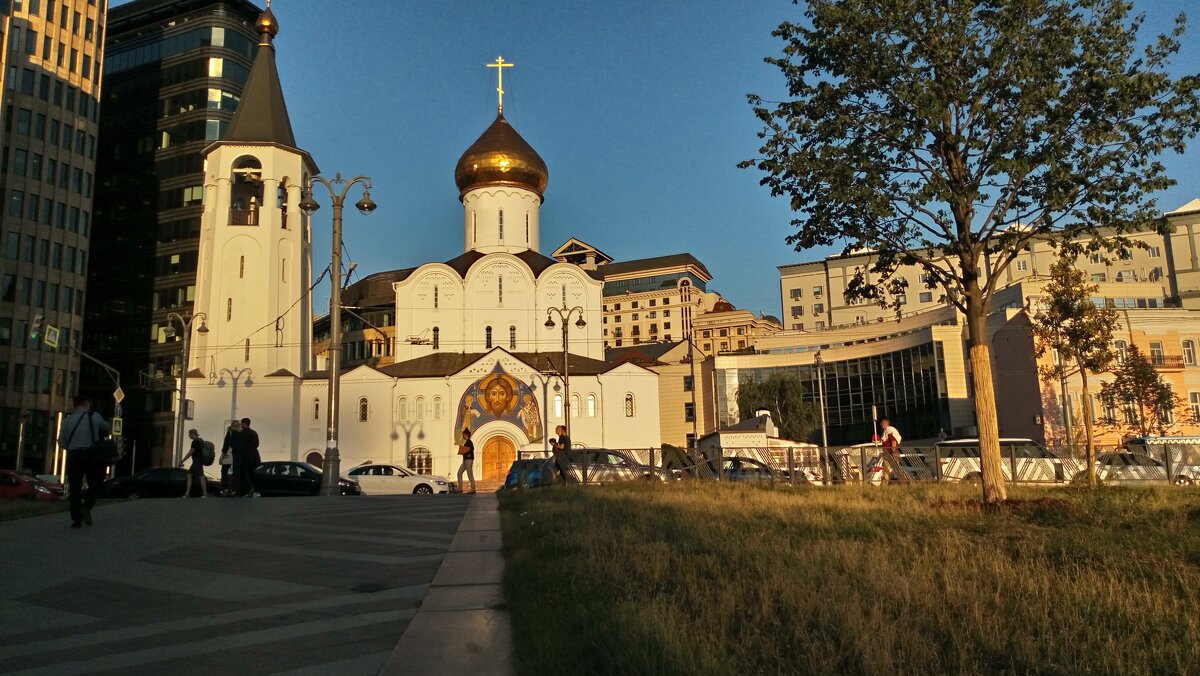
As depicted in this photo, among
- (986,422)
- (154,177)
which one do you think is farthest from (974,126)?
(154,177)

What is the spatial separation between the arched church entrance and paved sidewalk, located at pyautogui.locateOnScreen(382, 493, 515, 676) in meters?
43.0

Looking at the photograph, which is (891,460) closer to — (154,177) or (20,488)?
(20,488)

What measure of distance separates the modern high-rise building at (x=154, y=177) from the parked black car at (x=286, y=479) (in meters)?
43.3

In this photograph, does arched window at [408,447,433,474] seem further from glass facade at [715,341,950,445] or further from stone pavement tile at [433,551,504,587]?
stone pavement tile at [433,551,504,587]

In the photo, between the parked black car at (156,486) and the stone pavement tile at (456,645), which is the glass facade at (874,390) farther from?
the stone pavement tile at (456,645)

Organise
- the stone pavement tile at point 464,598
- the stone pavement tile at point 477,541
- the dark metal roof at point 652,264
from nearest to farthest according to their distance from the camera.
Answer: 1. the stone pavement tile at point 464,598
2. the stone pavement tile at point 477,541
3. the dark metal roof at point 652,264

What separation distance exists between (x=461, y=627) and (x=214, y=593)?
270cm

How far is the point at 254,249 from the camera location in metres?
55.5

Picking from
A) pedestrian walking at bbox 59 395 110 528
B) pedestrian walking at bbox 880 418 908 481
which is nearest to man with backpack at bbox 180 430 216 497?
pedestrian walking at bbox 59 395 110 528

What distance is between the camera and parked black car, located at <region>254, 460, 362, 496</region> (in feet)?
92.8

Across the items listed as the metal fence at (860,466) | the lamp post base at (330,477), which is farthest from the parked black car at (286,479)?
the metal fence at (860,466)

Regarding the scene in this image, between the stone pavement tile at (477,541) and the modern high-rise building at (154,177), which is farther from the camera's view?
the modern high-rise building at (154,177)

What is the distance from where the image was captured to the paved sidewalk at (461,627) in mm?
4652

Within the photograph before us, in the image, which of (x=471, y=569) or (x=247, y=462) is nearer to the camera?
(x=471, y=569)
